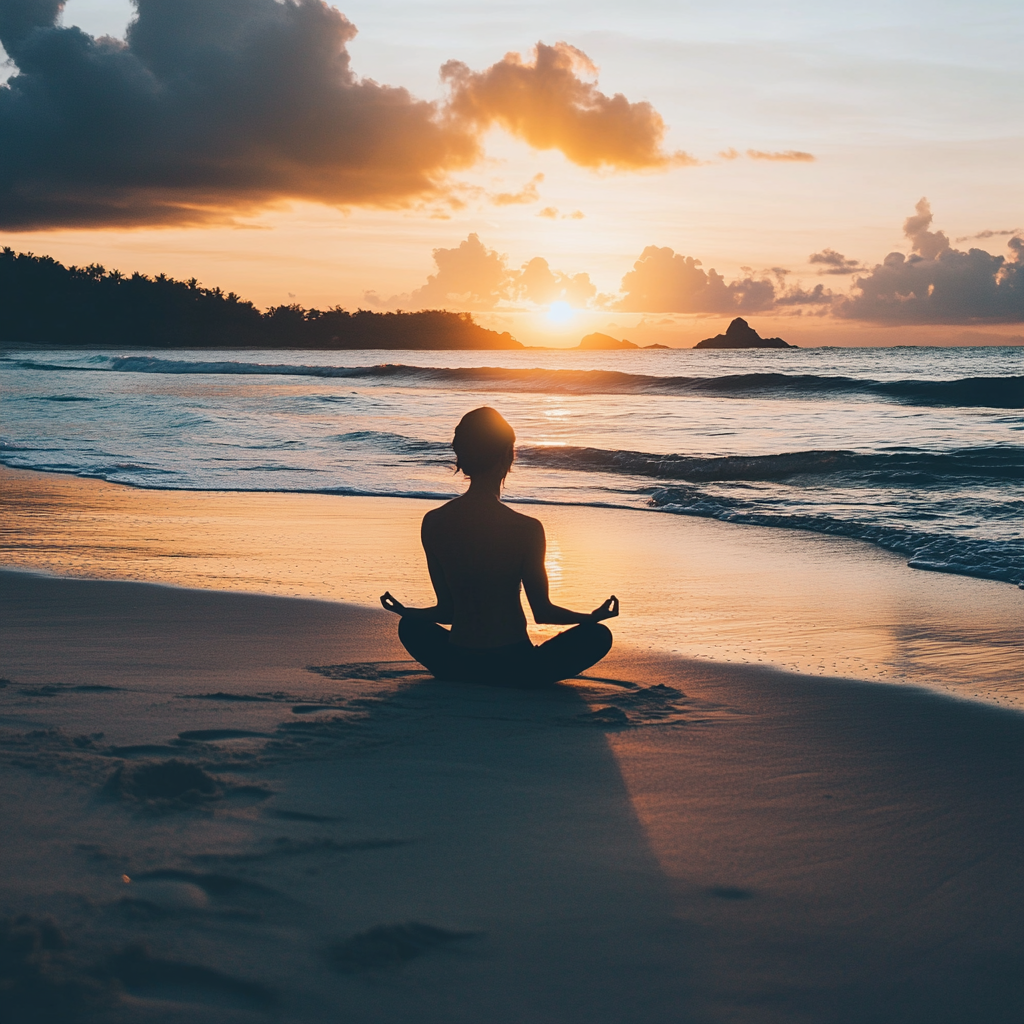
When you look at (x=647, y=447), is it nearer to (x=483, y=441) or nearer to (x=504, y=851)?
(x=483, y=441)

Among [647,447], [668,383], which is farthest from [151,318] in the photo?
[647,447]

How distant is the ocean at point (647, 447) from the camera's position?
9.80 m

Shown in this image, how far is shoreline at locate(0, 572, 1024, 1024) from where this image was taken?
183 cm

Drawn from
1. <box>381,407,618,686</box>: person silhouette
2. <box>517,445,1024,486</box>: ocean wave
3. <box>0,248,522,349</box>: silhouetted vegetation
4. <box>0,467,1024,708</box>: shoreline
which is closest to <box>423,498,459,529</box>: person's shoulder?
<box>381,407,618,686</box>: person silhouette

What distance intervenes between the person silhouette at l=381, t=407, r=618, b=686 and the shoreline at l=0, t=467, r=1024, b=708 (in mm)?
1200

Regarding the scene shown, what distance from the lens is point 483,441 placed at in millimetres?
3520

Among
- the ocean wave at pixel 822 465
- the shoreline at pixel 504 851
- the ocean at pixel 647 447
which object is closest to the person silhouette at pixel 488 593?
the shoreline at pixel 504 851

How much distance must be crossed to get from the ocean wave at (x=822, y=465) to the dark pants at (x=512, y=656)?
362 inches

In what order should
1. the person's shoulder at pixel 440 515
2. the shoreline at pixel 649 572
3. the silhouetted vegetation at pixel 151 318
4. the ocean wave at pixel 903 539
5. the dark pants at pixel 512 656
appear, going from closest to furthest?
the person's shoulder at pixel 440 515
the dark pants at pixel 512 656
the shoreline at pixel 649 572
the ocean wave at pixel 903 539
the silhouetted vegetation at pixel 151 318

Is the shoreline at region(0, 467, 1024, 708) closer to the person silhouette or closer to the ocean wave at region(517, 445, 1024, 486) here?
the person silhouette

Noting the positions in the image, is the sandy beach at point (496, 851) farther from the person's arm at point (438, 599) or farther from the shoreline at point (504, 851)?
the person's arm at point (438, 599)

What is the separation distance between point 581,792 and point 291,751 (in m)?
0.96

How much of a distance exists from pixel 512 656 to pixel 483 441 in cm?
93

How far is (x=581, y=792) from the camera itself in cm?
274
